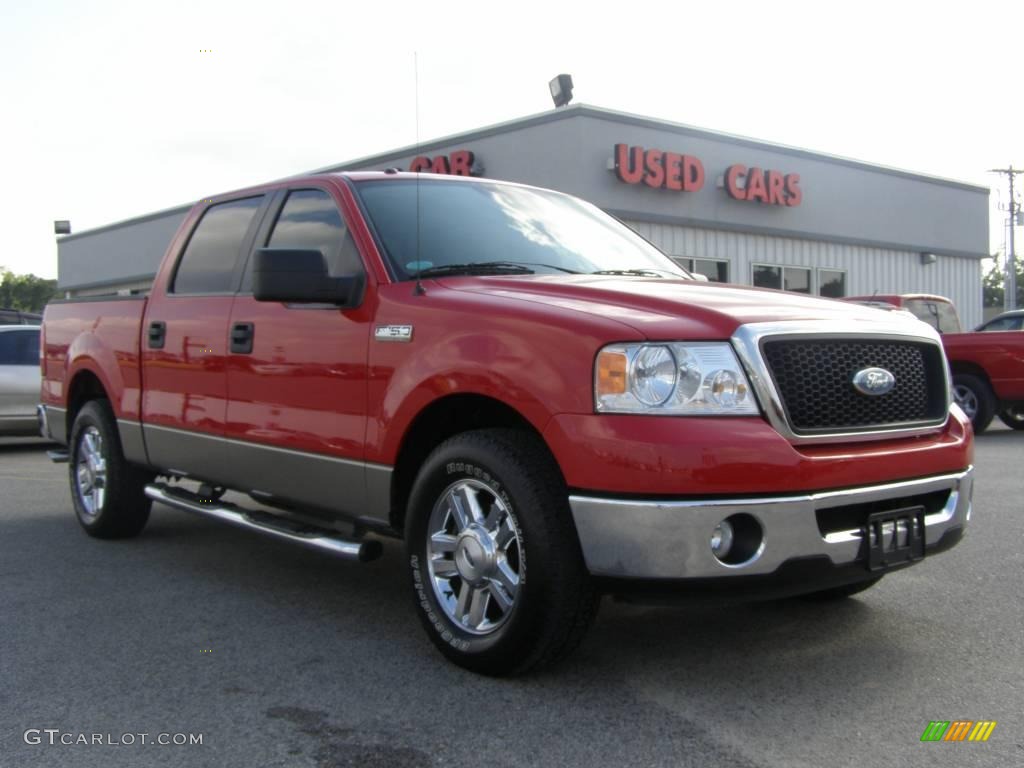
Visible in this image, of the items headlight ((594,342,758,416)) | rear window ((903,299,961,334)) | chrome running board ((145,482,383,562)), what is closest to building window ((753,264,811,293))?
rear window ((903,299,961,334))

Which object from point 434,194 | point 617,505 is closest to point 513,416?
point 617,505

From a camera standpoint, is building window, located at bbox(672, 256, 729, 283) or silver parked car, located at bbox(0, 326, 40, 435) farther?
building window, located at bbox(672, 256, 729, 283)

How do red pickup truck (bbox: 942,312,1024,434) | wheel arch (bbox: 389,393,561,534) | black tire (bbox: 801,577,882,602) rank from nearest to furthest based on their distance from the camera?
wheel arch (bbox: 389,393,561,534)
black tire (bbox: 801,577,882,602)
red pickup truck (bbox: 942,312,1024,434)

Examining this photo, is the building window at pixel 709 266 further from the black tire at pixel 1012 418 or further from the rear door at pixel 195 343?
the rear door at pixel 195 343

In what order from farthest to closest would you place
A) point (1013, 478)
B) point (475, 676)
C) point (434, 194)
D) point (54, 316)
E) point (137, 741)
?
point (1013, 478), point (54, 316), point (434, 194), point (475, 676), point (137, 741)

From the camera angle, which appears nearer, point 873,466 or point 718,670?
point 873,466

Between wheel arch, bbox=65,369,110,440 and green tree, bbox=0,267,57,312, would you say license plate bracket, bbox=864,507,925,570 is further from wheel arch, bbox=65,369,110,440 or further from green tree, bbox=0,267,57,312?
green tree, bbox=0,267,57,312

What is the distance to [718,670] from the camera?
12.4 ft

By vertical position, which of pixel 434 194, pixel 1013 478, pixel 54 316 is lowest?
pixel 1013 478

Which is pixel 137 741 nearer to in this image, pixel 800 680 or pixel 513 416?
pixel 513 416

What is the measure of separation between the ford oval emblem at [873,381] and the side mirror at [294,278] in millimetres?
2002

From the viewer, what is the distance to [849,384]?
11.7 ft

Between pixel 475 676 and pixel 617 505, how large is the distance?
0.94m

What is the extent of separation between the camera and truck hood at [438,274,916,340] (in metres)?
3.40
